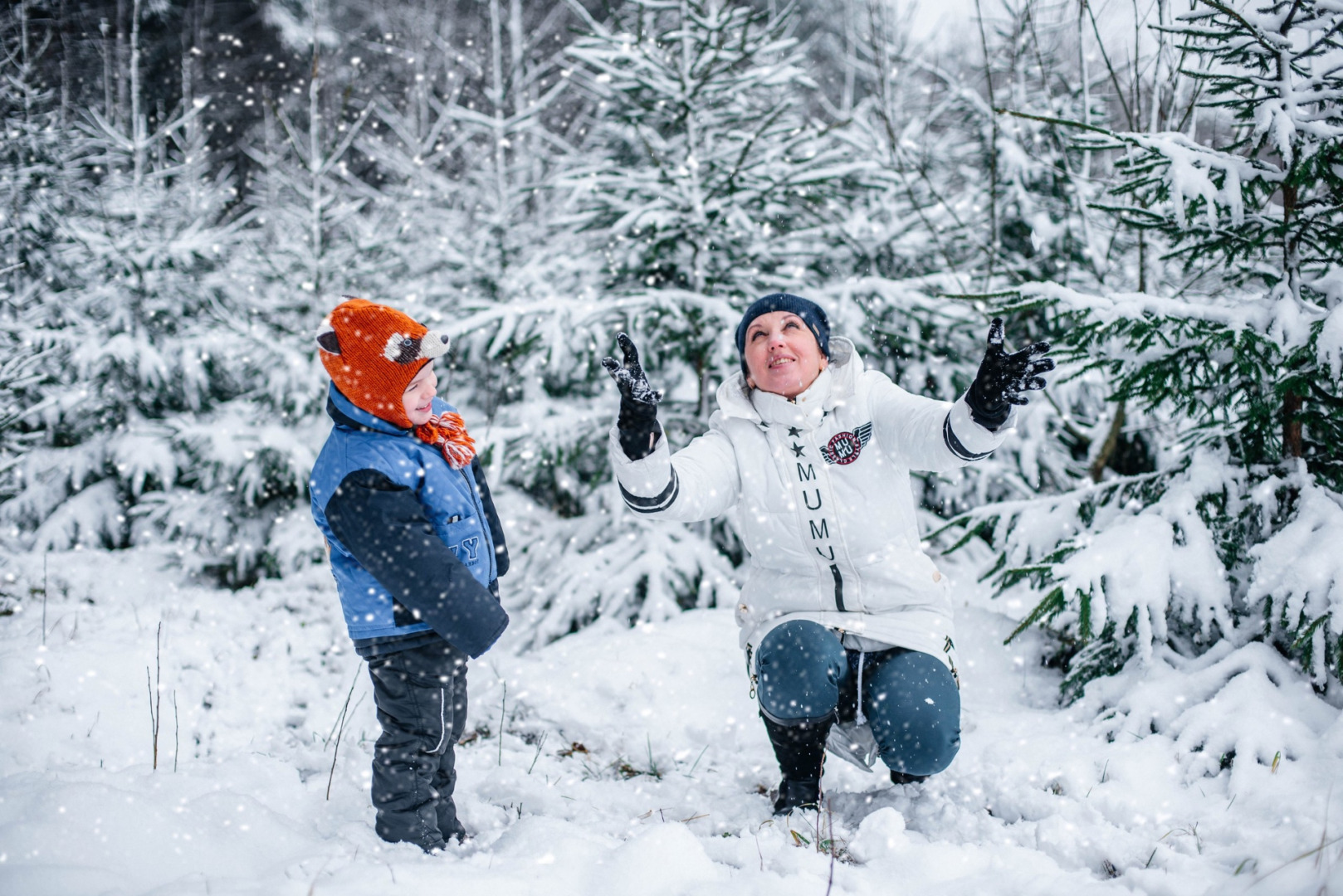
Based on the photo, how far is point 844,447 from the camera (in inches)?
92.5

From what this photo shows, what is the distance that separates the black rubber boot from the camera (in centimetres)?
221

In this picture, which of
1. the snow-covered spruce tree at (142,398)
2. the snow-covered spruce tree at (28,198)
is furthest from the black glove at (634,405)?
the snow-covered spruce tree at (28,198)

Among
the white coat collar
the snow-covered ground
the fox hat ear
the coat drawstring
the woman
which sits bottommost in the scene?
the snow-covered ground

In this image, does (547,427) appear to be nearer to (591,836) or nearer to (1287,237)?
(591,836)

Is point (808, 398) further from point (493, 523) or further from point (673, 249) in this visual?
point (673, 249)

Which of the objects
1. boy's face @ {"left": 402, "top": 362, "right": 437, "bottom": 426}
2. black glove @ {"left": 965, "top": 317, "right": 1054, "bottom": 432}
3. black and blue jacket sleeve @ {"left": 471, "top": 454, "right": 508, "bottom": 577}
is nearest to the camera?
black glove @ {"left": 965, "top": 317, "right": 1054, "bottom": 432}

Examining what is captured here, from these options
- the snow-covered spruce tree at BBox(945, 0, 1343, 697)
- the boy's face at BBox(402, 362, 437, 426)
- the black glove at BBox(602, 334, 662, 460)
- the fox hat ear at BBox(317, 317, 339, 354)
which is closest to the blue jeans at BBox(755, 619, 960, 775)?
the snow-covered spruce tree at BBox(945, 0, 1343, 697)

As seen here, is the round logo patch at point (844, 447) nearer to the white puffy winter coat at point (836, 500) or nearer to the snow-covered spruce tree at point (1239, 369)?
the white puffy winter coat at point (836, 500)

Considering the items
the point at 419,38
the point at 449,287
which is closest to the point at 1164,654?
the point at 449,287

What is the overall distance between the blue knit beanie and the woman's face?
0.02 m

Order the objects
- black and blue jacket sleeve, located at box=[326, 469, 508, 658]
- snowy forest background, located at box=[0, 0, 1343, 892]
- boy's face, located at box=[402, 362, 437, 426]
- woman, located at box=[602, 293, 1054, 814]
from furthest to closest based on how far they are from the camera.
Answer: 1. snowy forest background, located at box=[0, 0, 1343, 892]
2. woman, located at box=[602, 293, 1054, 814]
3. boy's face, located at box=[402, 362, 437, 426]
4. black and blue jacket sleeve, located at box=[326, 469, 508, 658]

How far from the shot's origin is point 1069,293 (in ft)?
8.71

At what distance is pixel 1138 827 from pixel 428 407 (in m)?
2.45

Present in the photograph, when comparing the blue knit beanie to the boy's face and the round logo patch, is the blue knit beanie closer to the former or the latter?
the round logo patch
